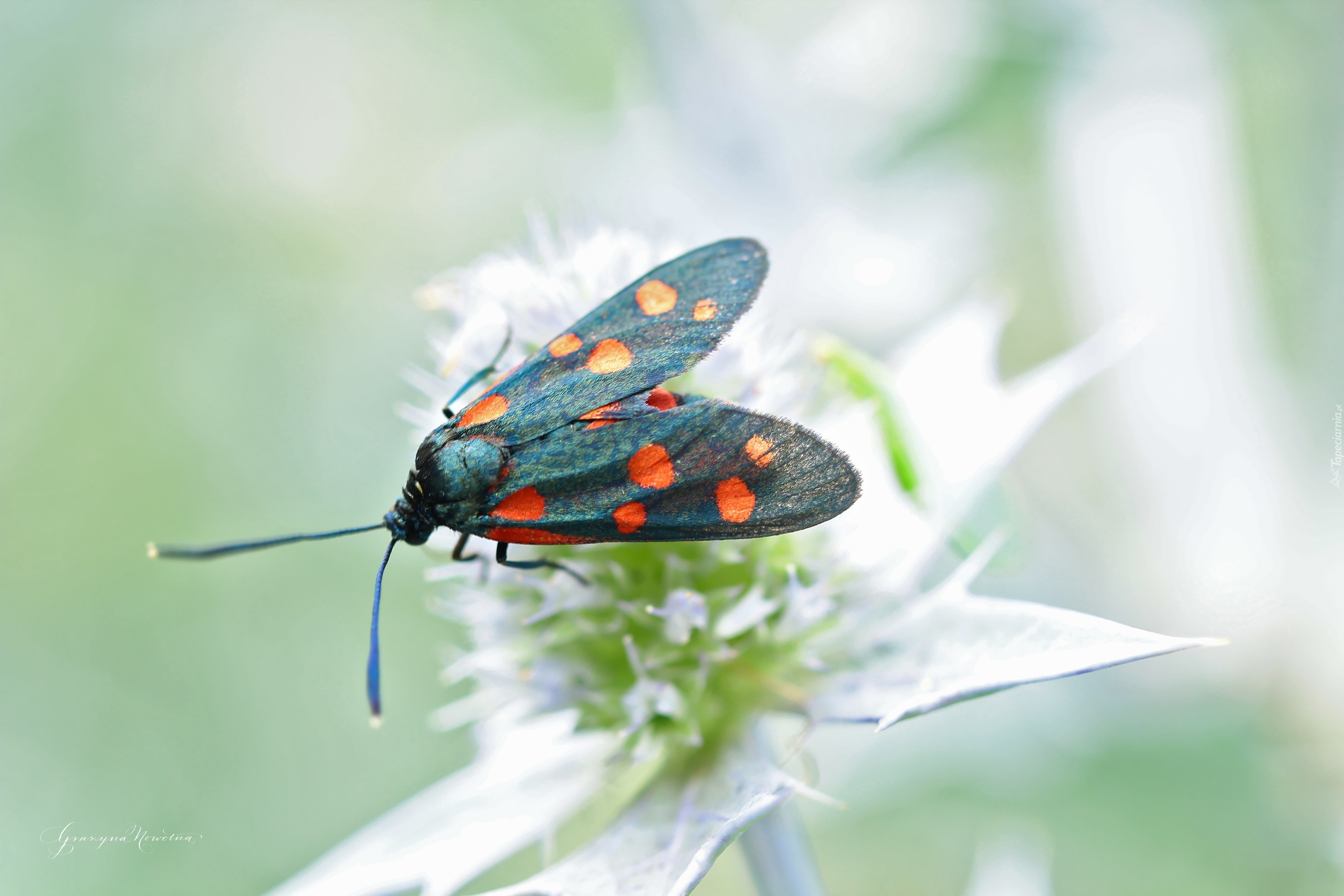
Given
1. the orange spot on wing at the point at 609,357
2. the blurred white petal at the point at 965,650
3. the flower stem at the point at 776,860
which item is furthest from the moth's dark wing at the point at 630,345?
the flower stem at the point at 776,860

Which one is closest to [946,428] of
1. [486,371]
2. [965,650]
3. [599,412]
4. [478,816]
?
[965,650]

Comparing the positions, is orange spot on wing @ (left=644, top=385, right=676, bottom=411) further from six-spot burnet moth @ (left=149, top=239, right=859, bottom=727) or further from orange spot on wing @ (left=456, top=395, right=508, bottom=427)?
orange spot on wing @ (left=456, top=395, right=508, bottom=427)

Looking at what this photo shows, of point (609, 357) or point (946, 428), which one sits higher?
point (609, 357)

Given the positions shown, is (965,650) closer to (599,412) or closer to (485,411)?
(599,412)

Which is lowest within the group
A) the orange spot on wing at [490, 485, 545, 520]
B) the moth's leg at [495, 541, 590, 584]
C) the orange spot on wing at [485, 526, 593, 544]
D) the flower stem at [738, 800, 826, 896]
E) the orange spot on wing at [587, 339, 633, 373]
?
the flower stem at [738, 800, 826, 896]

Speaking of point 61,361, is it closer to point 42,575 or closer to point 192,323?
point 192,323

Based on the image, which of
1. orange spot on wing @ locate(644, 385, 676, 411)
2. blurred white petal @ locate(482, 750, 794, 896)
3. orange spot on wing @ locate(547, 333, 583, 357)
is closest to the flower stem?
blurred white petal @ locate(482, 750, 794, 896)

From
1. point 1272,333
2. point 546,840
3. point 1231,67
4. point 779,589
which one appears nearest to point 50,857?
point 546,840

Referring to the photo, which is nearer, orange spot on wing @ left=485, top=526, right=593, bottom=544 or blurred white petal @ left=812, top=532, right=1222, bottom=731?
blurred white petal @ left=812, top=532, right=1222, bottom=731
